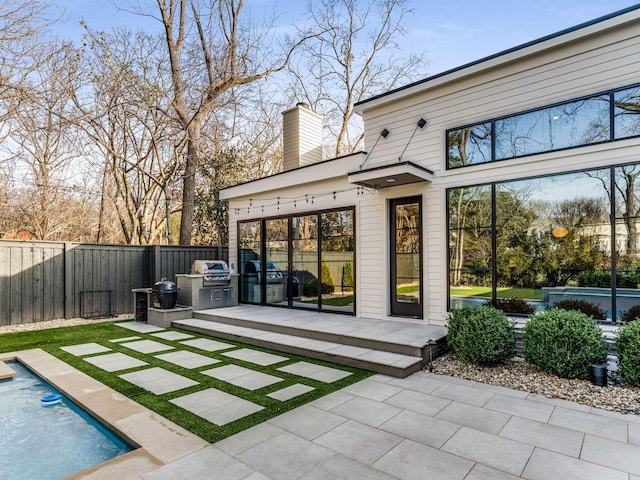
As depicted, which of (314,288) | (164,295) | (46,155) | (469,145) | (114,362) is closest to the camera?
(114,362)

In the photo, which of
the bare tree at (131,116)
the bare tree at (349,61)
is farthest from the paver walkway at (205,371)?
the bare tree at (349,61)

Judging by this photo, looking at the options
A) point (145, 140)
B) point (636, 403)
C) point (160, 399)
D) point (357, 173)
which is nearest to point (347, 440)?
point (160, 399)

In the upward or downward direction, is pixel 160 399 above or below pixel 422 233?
below

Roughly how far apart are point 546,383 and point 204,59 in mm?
12407

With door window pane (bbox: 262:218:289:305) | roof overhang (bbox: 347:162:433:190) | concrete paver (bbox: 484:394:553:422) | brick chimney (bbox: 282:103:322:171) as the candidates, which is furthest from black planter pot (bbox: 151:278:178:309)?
concrete paver (bbox: 484:394:553:422)

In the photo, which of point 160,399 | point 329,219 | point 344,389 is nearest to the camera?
point 160,399

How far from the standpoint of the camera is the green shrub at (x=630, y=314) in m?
4.34

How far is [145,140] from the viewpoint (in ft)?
40.0

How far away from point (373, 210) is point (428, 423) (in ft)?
13.7

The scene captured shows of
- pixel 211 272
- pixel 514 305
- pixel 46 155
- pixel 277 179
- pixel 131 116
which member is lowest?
pixel 514 305

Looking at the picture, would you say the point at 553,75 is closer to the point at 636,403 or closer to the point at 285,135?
the point at 636,403

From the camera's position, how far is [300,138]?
357 inches

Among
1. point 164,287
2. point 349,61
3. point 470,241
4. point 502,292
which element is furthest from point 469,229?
point 349,61

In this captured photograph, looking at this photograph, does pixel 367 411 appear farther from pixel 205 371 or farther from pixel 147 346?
pixel 147 346
